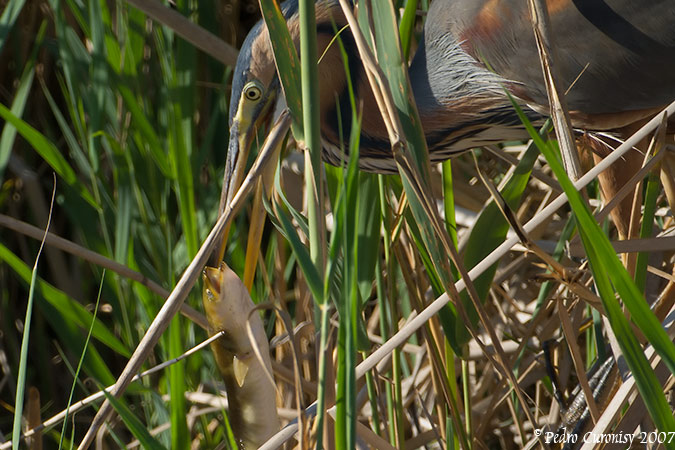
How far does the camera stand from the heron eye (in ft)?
3.20

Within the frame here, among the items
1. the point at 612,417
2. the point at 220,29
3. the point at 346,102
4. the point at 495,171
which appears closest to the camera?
the point at 612,417

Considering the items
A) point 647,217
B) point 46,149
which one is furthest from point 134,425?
point 46,149

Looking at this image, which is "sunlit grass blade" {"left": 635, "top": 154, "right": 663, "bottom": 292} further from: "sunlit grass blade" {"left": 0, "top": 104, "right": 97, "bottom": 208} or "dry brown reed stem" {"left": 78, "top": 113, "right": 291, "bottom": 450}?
"sunlit grass blade" {"left": 0, "top": 104, "right": 97, "bottom": 208}

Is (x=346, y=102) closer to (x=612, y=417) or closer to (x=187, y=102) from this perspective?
(x=187, y=102)

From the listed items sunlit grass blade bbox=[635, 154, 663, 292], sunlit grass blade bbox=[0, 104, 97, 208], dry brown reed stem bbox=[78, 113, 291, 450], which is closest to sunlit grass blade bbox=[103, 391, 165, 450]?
dry brown reed stem bbox=[78, 113, 291, 450]

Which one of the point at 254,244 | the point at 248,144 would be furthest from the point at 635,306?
the point at 248,144

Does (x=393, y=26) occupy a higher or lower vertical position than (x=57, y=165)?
higher

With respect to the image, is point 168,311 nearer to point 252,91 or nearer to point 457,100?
point 252,91

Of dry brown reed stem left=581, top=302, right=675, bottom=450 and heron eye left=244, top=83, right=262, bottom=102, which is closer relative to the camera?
dry brown reed stem left=581, top=302, right=675, bottom=450

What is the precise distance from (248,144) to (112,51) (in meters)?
0.35

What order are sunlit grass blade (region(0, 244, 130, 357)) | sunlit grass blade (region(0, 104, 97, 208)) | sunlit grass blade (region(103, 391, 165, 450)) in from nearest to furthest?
sunlit grass blade (region(103, 391, 165, 450)) < sunlit grass blade (region(0, 244, 130, 357)) < sunlit grass blade (region(0, 104, 97, 208))

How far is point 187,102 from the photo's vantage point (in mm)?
1203

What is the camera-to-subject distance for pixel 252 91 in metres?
0.98

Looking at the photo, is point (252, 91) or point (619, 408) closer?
point (619, 408)
